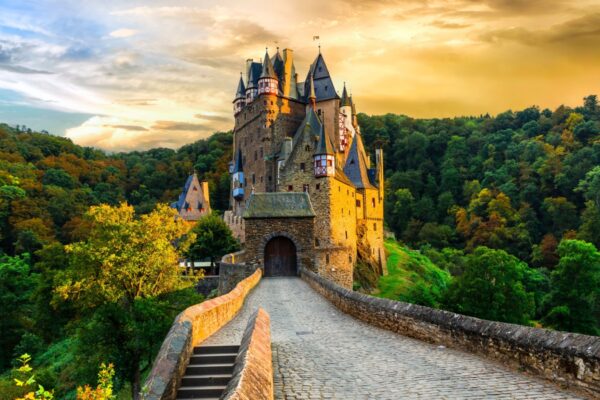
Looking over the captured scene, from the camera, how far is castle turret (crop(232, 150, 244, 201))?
196 feet

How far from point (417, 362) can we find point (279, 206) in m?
23.0

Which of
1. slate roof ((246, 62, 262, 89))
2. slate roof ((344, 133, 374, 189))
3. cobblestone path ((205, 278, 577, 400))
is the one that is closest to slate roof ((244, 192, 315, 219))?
cobblestone path ((205, 278, 577, 400))

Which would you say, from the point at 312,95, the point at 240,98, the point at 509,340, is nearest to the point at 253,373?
the point at 509,340

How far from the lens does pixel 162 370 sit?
7.21m

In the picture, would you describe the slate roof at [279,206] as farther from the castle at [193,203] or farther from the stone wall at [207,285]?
the castle at [193,203]

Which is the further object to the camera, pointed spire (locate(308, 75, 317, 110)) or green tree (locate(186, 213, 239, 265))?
pointed spire (locate(308, 75, 317, 110))

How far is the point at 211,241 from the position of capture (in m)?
45.5

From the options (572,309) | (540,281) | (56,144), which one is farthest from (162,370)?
(56,144)

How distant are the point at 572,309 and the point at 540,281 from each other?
15.5 m

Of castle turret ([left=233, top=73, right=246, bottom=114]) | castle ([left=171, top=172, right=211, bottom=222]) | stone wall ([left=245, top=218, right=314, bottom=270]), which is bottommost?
stone wall ([left=245, top=218, right=314, bottom=270])

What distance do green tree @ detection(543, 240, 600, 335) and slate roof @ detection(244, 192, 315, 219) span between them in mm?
18513

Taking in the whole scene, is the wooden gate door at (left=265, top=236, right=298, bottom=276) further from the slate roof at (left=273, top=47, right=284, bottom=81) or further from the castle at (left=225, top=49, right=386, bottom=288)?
the slate roof at (left=273, top=47, right=284, bottom=81)

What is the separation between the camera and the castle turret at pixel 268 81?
53.7 m

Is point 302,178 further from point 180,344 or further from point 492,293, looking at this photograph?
point 180,344
